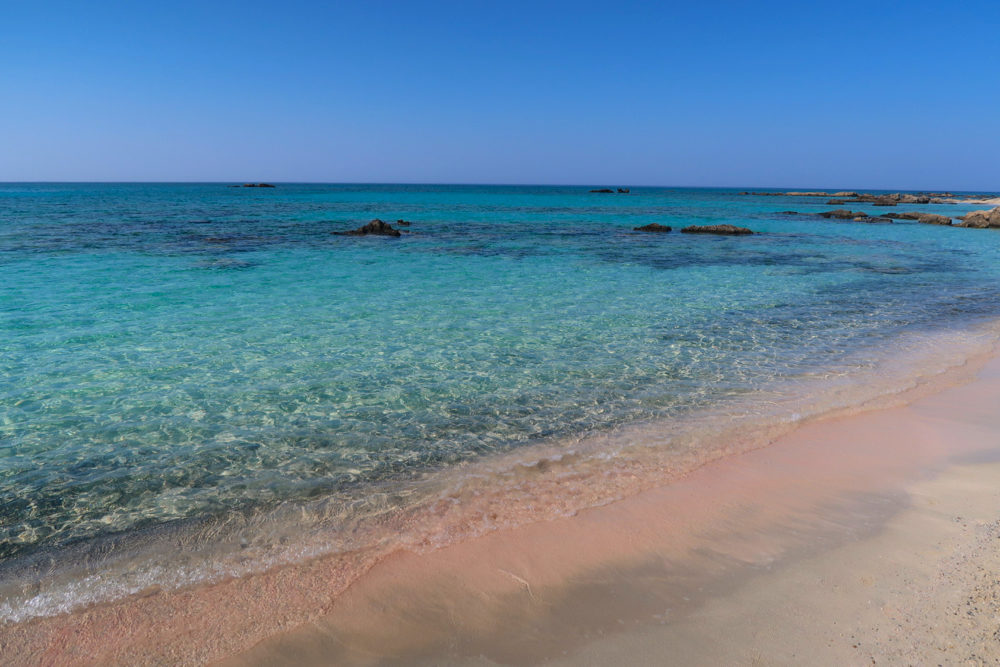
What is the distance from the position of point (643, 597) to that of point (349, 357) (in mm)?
6833

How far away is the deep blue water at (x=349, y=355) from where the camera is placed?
585cm

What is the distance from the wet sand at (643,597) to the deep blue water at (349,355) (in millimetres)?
1492

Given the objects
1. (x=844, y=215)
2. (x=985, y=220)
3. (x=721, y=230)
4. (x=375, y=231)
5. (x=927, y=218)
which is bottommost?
(x=375, y=231)

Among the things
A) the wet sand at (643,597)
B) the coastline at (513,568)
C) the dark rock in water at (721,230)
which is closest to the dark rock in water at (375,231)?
the dark rock in water at (721,230)

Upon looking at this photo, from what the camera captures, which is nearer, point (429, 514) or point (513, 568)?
point (513, 568)

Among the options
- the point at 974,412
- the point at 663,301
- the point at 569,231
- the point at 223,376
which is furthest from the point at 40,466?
the point at 569,231

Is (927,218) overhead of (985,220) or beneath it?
overhead

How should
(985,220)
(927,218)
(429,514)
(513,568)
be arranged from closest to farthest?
(513,568) < (429,514) < (985,220) < (927,218)

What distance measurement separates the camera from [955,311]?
1492 cm

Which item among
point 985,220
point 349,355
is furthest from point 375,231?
point 985,220

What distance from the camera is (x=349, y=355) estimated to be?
965cm

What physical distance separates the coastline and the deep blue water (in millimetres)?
1352

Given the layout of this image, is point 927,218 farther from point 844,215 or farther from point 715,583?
point 715,583

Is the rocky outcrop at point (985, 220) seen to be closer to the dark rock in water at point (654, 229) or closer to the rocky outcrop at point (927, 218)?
the rocky outcrop at point (927, 218)
